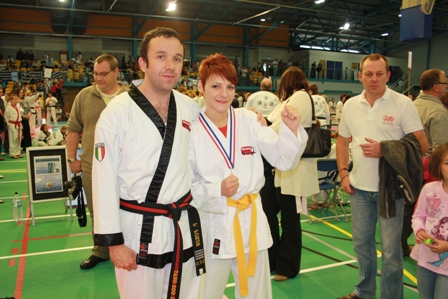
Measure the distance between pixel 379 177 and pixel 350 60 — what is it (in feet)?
106

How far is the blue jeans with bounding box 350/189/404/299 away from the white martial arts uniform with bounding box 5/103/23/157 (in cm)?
1098

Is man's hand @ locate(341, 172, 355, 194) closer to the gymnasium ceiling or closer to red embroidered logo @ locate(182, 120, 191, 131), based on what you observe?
red embroidered logo @ locate(182, 120, 191, 131)

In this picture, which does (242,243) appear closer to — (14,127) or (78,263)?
(78,263)

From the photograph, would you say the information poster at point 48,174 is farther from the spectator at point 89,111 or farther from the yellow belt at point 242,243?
the yellow belt at point 242,243

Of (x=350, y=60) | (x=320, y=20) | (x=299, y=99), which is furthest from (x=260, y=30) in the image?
(x=299, y=99)

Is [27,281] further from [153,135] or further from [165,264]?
[153,135]

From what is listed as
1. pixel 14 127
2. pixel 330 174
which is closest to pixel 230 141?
pixel 330 174

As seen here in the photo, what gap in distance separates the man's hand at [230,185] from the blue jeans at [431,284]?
4.91 ft

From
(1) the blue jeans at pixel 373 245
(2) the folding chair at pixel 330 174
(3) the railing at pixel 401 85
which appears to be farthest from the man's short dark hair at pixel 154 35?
(3) the railing at pixel 401 85

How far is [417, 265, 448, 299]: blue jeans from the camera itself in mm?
2456

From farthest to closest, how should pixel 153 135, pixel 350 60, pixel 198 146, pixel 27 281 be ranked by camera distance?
1. pixel 350 60
2. pixel 27 281
3. pixel 198 146
4. pixel 153 135

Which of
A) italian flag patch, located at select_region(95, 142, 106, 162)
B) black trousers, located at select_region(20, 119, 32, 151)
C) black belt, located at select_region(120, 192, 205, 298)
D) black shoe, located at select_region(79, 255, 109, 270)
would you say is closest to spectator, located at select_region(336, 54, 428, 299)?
black belt, located at select_region(120, 192, 205, 298)

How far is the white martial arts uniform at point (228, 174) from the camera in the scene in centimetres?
225

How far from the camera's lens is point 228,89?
7.52 ft
